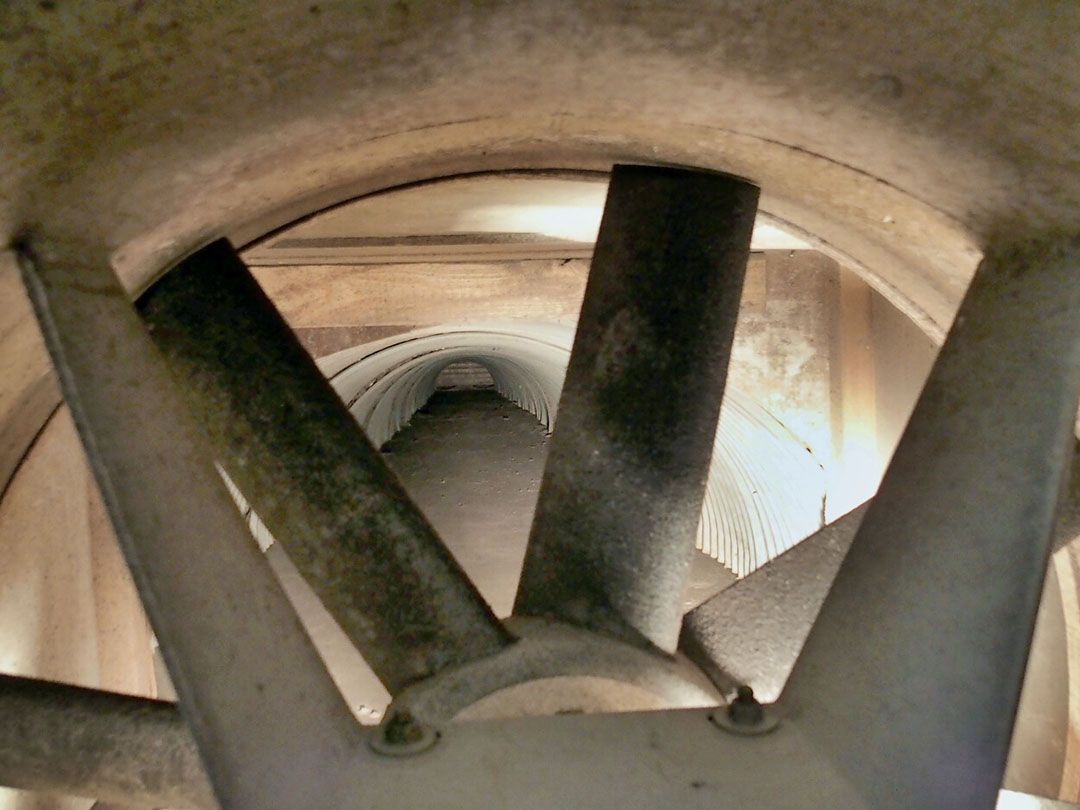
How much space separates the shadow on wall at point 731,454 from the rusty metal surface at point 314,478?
2329mm

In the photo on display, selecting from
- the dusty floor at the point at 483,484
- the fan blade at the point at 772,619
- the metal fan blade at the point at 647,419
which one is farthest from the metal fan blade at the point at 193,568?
the dusty floor at the point at 483,484

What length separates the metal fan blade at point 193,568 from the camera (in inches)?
54.5

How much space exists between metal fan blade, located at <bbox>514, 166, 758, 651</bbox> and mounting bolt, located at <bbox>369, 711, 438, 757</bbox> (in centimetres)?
92

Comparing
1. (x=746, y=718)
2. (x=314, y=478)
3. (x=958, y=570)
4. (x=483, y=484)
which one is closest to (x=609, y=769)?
(x=746, y=718)

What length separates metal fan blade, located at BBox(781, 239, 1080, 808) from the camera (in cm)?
145

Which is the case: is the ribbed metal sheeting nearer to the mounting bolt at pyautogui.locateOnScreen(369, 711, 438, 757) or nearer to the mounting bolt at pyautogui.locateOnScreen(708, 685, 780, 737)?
the mounting bolt at pyautogui.locateOnScreen(708, 685, 780, 737)

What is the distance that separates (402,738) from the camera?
5.30 ft

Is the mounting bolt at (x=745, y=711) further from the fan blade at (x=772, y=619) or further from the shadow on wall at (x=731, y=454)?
the shadow on wall at (x=731, y=454)

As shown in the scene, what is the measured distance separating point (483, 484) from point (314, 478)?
25.6 ft

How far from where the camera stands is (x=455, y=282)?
15.3ft

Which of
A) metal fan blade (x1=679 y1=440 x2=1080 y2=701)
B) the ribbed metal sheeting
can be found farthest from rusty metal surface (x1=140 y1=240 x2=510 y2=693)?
the ribbed metal sheeting

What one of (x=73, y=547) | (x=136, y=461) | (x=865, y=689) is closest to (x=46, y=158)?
(x=136, y=461)

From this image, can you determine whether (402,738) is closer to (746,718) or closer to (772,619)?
(746,718)

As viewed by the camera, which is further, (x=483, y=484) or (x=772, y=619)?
(x=483, y=484)
